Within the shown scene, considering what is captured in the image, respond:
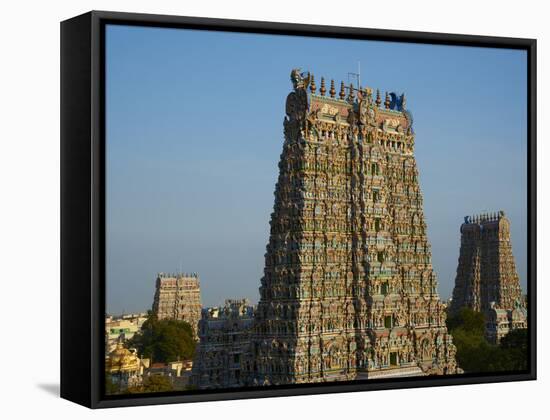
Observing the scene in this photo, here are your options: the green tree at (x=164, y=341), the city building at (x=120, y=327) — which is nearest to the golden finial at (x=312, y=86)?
the green tree at (x=164, y=341)

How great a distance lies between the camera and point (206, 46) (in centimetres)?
1308

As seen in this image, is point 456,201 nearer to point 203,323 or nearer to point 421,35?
point 421,35

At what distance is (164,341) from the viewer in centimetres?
1312

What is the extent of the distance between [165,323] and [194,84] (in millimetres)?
2138

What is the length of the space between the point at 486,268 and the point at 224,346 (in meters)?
3.11

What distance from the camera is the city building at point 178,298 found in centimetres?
1290

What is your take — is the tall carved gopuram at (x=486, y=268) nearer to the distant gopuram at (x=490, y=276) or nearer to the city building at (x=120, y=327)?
the distant gopuram at (x=490, y=276)

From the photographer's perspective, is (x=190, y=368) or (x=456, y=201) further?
(x=456, y=201)

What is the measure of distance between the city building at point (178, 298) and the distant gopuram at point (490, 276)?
2.92 meters

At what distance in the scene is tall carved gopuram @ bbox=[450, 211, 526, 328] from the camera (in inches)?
580

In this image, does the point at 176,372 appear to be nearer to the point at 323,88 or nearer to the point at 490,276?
the point at 323,88

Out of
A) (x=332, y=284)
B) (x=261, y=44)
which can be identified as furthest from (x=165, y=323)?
(x=261, y=44)

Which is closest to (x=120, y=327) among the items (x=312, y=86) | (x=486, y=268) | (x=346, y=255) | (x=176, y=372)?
(x=176, y=372)

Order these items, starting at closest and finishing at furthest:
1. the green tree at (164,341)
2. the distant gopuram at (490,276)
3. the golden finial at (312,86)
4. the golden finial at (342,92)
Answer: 1. the green tree at (164,341)
2. the golden finial at (312,86)
3. the golden finial at (342,92)
4. the distant gopuram at (490,276)
